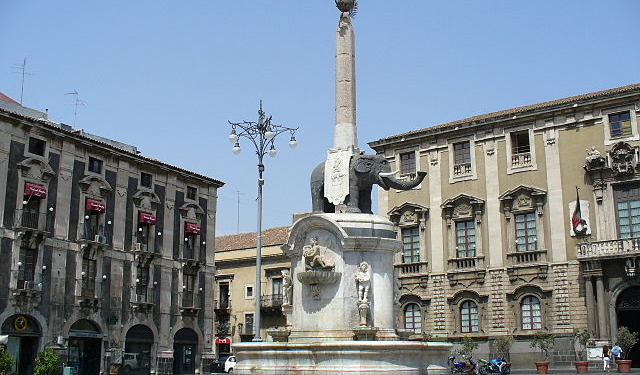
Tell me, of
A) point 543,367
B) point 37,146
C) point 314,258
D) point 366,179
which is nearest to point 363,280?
point 314,258

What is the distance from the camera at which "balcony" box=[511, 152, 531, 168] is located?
37.9 metres

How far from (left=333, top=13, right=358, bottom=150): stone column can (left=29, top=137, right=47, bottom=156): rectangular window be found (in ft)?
73.5

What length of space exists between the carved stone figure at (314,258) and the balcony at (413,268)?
24584mm

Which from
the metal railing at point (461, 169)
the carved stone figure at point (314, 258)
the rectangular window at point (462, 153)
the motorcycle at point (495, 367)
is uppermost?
the rectangular window at point (462, 153)

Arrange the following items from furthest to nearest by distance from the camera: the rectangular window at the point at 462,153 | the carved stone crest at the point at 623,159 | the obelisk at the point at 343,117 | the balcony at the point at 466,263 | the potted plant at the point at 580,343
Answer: the rectangular window at the point at 462,153
the balcony at the point at 466,263
the carved stone crest at the point at 623,159
the potted plant at the point at 580,343
the obelisk at the point at 343,117

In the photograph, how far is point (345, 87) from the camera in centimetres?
1820

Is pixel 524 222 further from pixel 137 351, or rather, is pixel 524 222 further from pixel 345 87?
pixel 345 87

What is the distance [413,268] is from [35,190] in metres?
19.1

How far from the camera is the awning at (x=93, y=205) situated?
38.5 metres

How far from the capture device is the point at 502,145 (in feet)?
127

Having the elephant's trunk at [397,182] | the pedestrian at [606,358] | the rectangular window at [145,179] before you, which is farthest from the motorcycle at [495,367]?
the rectangular window at [145,179]

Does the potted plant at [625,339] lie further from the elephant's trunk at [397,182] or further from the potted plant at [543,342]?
the elephant's trunk at [397,182]

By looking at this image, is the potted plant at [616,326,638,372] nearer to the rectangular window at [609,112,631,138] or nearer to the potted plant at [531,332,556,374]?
the potted plant at [531,332,556,374]

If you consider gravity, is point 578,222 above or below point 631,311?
above
